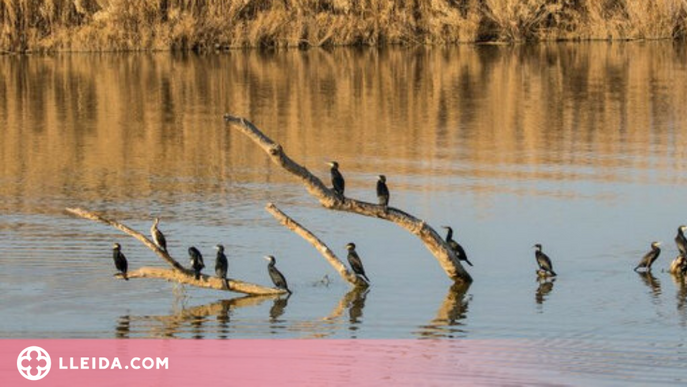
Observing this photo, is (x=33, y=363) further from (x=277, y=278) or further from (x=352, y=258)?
(x=352, y=258)

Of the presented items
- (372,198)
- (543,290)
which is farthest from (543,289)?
(372,198)

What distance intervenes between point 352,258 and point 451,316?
1.57 m

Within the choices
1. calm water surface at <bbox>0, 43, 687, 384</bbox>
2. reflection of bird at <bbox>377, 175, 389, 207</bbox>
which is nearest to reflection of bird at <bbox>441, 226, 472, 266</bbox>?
calm water surface at <bbox>0, 43, 687, 384</bbox>

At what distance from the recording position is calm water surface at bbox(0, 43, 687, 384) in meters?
15.9

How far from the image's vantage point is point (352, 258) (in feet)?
57.1

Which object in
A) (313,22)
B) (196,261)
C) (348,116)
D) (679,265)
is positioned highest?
(313,22)

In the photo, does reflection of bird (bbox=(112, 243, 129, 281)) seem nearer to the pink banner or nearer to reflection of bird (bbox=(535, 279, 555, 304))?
the pink banner

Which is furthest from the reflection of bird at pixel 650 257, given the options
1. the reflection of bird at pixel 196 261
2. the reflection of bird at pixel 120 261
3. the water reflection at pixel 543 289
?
the reflection of bird at pixel 120 261

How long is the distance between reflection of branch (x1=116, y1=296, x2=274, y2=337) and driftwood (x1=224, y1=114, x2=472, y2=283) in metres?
1.29

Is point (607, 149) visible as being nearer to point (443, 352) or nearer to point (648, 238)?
point (648, 238)

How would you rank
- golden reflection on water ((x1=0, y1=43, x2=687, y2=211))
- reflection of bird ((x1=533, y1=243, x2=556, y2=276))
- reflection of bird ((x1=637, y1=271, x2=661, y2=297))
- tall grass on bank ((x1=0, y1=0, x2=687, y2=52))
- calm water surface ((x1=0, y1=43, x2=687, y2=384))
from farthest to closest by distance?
tall grass on bank ((x1=0, y1=0, x2=687, y2=52)) < golden reflection on water ((x1=0, y1=43, x2=687, y2=211)) < reflection of bird ((x1=533, y1=243, x2=556, y2=276)) < reflection of bird ((x1=637, y1=271, x2=661, y2=297)) < calm water surface ((x1=0, y1=43, x2=687, y2=384))

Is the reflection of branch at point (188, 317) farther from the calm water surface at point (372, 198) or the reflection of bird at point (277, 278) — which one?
the reflection of bird at point (277, 278)

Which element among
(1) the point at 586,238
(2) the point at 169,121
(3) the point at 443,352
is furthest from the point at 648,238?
(2) the point at 169,121

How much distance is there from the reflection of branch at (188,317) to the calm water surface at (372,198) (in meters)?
0.03
